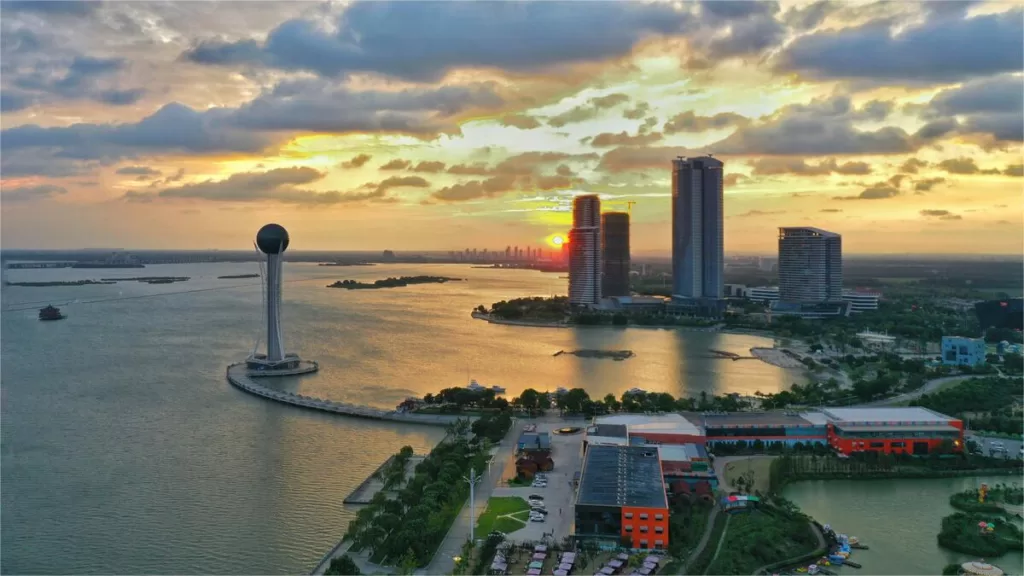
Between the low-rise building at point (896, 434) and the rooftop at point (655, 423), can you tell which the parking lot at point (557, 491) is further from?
the low-rise building at point (896, 434)

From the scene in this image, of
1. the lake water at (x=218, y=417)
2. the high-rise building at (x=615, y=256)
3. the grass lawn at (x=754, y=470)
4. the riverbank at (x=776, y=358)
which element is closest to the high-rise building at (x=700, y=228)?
the high-rise building at (x=615, y=256)

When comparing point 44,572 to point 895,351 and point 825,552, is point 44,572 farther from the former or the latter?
point 895,351

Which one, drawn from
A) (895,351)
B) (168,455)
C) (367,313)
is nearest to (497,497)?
(168,455)

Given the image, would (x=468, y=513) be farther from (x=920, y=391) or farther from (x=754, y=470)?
(x=920, y=391)

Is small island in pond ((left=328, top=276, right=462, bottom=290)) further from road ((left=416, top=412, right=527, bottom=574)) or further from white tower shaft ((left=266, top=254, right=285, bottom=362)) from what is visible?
road ((left=416, top=412, right=527, bottom=574))

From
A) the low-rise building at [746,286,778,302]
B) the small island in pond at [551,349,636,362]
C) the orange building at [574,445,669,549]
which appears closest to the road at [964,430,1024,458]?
the orange building at [574,445,669,549]
